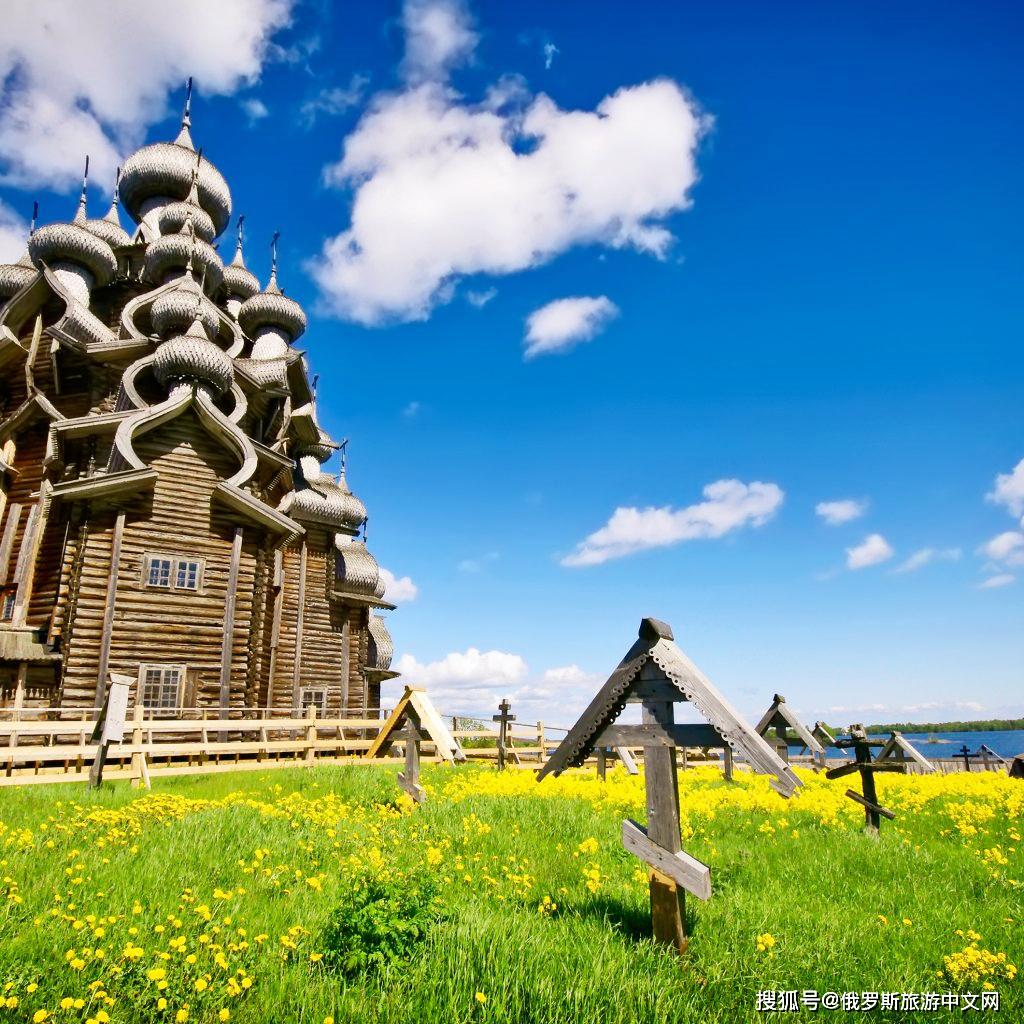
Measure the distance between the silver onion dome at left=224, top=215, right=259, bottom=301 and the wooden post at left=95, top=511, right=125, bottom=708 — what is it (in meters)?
20.7

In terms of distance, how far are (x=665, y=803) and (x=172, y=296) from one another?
2695 cm

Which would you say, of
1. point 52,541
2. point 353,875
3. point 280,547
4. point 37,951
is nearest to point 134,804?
point 353,875

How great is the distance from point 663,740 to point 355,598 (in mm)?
27759

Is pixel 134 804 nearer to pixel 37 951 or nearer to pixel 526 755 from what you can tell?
pixel 37 951

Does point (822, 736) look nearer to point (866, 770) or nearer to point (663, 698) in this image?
point (866, 770)

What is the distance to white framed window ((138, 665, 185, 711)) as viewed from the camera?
20.1m

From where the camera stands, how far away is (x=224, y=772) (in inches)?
648

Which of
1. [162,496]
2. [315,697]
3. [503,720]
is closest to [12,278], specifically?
[162,496]

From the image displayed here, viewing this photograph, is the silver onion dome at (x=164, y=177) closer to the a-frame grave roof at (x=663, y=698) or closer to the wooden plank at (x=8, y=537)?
the wooden plank at (x=8, y=537)

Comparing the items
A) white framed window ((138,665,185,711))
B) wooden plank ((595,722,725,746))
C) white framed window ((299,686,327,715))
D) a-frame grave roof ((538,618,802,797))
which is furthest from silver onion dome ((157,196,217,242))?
wooden plank ((595,722,725,746))

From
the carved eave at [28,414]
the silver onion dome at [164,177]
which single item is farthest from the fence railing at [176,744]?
the silver onion dome at [164,177]

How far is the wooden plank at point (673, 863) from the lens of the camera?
4836 millimetres

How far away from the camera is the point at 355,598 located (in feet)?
104

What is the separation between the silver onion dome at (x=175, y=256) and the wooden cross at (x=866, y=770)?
3036 cm
